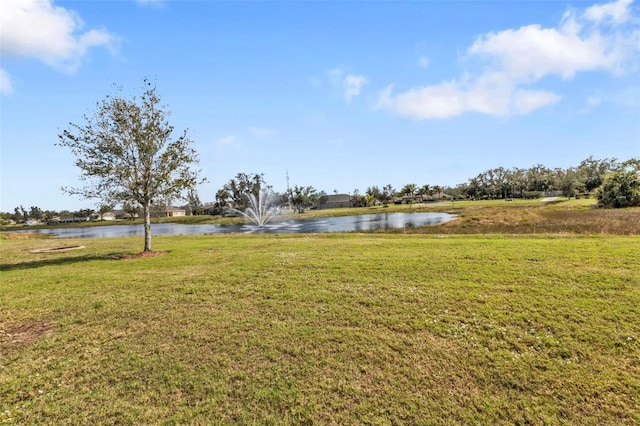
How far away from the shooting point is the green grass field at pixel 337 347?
4.46 metres

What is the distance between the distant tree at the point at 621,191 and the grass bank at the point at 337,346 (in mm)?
57086

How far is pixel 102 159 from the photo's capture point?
612 inches

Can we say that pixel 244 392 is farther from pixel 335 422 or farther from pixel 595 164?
pixel 595 164

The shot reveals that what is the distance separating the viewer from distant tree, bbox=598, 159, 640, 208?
50812mm

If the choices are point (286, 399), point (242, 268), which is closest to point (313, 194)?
point (242, 268)

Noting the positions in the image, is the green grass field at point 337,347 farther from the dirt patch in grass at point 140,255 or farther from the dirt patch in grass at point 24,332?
the dirt patch in grass at point 140,255

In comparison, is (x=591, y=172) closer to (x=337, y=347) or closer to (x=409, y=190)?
(x=409, y=190)

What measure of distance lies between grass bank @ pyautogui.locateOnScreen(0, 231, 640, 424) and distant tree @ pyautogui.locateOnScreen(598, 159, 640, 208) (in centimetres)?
5709

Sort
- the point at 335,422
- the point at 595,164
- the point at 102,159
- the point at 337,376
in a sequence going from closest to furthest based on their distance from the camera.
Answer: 1. the point at 335,422
2. the point at 337,376
3. the point at 102,159
4. the point at 595,164

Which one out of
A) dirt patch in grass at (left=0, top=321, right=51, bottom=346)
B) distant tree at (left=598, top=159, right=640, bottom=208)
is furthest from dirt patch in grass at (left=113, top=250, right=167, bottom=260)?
distant tree at (left=598, top=159, right=640, bottom=208)

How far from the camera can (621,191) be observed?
5203 centimetres

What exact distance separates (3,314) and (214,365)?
6698 mm

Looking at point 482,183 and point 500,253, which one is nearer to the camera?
point 500,253

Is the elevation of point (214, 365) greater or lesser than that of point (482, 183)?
lesser
